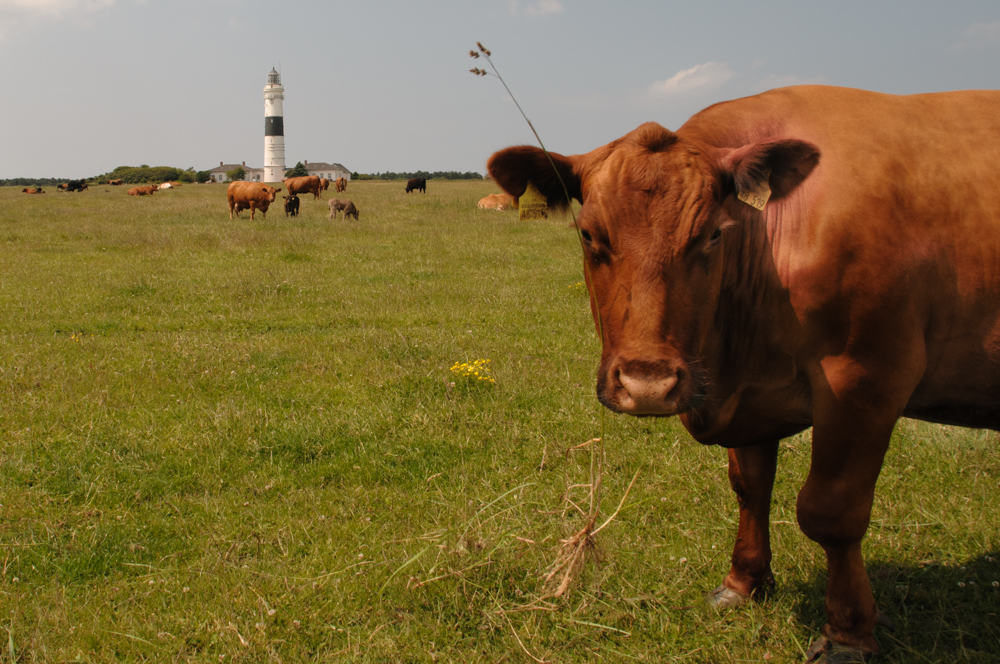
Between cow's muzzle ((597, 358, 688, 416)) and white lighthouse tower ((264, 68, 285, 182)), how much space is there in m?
84.4

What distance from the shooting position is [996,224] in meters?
2.80

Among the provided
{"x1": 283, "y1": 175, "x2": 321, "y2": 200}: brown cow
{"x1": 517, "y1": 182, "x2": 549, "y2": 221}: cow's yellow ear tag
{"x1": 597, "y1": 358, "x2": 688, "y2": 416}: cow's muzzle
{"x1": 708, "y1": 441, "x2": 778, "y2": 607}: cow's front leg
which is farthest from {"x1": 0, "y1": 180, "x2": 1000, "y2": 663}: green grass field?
{"x1": 283, "y1": 175, "x2": 321, "y2": 200}: brown cow

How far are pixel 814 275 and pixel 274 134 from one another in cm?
8750

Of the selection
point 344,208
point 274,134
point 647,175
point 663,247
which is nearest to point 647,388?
point 663,247

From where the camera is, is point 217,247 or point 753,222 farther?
point 217,247

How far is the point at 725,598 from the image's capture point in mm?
3354

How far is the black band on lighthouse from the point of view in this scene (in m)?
82.9

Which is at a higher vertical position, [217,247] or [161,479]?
[217,247]

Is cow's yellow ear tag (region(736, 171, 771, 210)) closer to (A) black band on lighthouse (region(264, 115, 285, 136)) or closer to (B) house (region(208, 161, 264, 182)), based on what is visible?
(A) black band on lighthouse (region(264, 115, 285, 136))

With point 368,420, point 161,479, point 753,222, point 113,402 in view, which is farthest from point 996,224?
point 113,402

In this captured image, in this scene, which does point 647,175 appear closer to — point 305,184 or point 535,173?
point 535,173

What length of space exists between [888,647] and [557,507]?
174 centimetres

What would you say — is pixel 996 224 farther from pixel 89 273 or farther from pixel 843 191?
pixel 89 273

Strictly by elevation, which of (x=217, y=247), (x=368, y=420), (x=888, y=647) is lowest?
(x=888, y=647)
